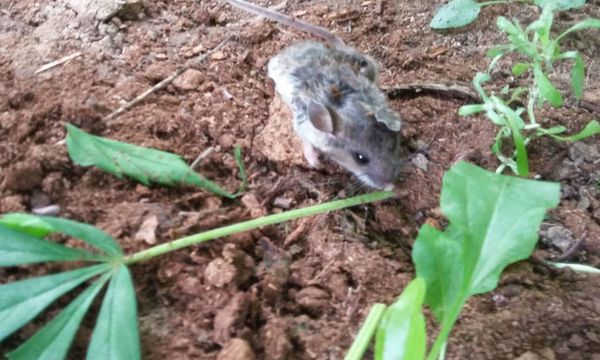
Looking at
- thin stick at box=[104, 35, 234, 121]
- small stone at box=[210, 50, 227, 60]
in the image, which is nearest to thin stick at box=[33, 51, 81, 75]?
thin stick at box=[104, 35, 234, 121]

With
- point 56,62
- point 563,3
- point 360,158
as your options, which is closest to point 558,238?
point 360,158

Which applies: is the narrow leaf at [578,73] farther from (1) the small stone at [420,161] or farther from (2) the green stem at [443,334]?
(2) the green stem at [443,334]

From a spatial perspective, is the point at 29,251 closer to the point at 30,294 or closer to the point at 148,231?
the point at 30,294

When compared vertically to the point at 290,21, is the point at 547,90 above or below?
below

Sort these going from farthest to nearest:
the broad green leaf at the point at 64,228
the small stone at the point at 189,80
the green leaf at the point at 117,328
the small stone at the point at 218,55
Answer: the small stone at the point at 218,55
the small stone at the point at 189,80
the broad green leaf at the point at 64,228
the green leaf at the point at 117,328

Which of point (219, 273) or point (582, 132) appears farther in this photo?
point (582, 132)

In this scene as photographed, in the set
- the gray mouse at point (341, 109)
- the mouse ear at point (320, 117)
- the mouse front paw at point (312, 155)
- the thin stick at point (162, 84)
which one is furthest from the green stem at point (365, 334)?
the thin stick at point (162, 84)

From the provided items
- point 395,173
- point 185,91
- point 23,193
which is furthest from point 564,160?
point 23,193
